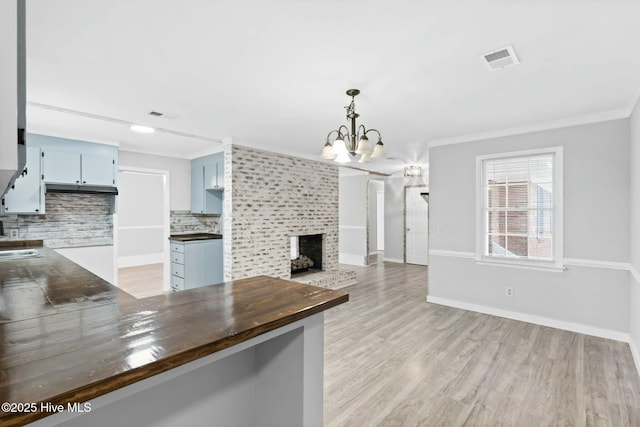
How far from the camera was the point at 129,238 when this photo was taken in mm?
8258

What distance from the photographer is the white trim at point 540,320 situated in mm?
3475

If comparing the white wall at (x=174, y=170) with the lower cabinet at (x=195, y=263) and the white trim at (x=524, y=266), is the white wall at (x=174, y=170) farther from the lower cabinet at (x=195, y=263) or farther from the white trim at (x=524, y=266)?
the white trim at (x=524, y=266)

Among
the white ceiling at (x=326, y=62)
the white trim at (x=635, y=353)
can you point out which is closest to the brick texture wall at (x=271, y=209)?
the white ceiling at (x=326, y=62)

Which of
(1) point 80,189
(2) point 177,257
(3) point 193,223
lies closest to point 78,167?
(1) point 80,189

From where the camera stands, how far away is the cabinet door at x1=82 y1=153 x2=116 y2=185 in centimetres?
471

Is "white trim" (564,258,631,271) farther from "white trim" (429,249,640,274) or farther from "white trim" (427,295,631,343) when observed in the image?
"white trim" (427,295,631,343)

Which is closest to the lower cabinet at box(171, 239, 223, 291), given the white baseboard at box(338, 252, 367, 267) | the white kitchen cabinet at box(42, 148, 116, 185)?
the white kitchen cabinet at box(42, 148, 116, 185)

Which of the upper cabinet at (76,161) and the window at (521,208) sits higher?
the upper cabinet at (76,161)

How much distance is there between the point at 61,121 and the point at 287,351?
4350mm

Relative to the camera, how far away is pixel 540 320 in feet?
12.8

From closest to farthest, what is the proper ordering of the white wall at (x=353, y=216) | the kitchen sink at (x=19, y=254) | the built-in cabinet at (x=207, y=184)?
the kitchen sink at (x=19, y=254), the built-in cabinet at (x=207, y=184), the white wall at (x=353, y=216)

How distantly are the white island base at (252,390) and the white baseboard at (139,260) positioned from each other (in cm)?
805

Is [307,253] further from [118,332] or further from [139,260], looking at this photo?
[118,332]

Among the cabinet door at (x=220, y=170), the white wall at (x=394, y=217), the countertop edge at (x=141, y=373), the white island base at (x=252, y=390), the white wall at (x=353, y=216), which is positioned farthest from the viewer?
the white wall at (x=394, y=217)
